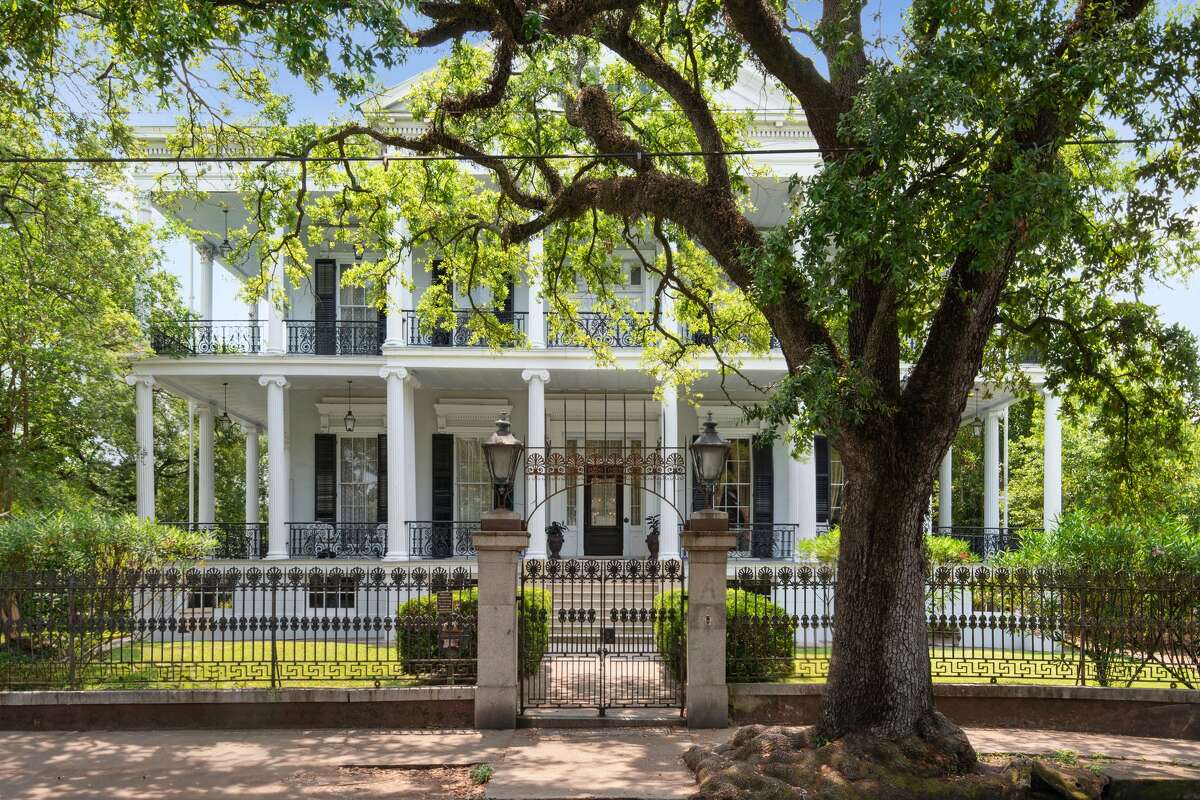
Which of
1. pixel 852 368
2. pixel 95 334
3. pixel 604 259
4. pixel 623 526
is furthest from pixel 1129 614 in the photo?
pixel 95 334

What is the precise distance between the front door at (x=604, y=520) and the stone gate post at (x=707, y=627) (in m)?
11.2

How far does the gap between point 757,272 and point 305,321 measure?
42.8 feet

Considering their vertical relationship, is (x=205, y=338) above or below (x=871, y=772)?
above

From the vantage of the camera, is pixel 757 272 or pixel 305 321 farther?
pixel 305 321

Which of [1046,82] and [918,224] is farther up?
[1046,82]

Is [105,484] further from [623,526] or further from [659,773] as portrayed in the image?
[659,773]

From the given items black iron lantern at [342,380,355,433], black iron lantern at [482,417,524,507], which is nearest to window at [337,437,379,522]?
black iron lantern at [342,380,355,433]

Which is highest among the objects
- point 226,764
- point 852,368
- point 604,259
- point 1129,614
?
point 604,259

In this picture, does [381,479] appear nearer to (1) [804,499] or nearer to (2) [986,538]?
(1) [804,499]

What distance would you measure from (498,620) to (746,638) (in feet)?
8.39

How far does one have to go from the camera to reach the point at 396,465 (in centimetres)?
1770

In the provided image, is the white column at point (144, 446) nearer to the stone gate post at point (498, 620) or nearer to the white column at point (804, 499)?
the stone gate post at point (498, 620)

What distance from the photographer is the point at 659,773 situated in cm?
802

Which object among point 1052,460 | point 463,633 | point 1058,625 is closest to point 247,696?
point 463,633
